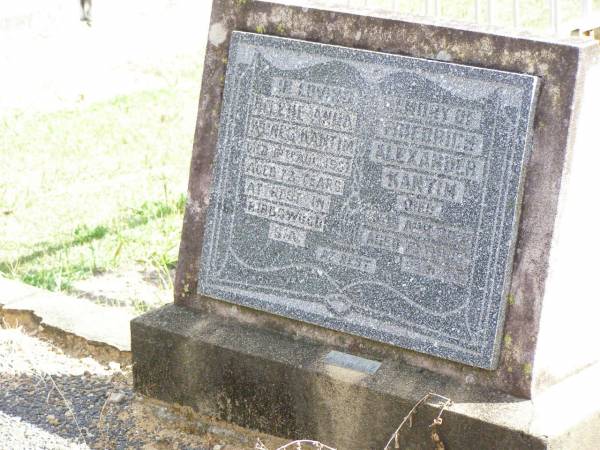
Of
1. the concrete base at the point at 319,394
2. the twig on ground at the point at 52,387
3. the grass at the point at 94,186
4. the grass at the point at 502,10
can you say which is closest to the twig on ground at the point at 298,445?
the concrete base at the point at 319,394

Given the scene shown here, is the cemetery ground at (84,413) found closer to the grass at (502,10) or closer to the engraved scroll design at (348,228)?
the engraved scroll design at (348,228)

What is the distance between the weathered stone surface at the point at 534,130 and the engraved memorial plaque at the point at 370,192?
4 cm

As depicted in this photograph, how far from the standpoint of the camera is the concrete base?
113 inches

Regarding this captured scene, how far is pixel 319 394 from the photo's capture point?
3.14 meters

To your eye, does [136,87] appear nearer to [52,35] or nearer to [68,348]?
[52,35]

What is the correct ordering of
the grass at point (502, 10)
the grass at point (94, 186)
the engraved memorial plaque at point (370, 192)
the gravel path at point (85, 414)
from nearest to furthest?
the engraved memorial plaque at point (370, 192) < the gravel path at point (85, 414) < the grass at point (94, 186) < the grass at point (502, 10)

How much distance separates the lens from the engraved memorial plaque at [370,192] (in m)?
2.94

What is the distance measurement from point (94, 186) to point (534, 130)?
3283mm

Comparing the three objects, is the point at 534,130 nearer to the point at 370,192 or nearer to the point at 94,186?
the point at 370,192

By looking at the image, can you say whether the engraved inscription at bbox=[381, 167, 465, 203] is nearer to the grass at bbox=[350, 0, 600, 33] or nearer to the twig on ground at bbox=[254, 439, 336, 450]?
the twig on ground at bbox=[254, 439, 336, 450]

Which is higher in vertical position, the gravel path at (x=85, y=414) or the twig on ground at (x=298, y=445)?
the twig on ground at (x=298, y=445)

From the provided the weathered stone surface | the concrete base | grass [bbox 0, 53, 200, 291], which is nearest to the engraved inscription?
the weathered stone surface

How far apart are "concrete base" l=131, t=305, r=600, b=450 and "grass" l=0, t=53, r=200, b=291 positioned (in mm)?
1191

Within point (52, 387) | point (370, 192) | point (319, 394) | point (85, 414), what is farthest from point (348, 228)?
point (52, 387)
